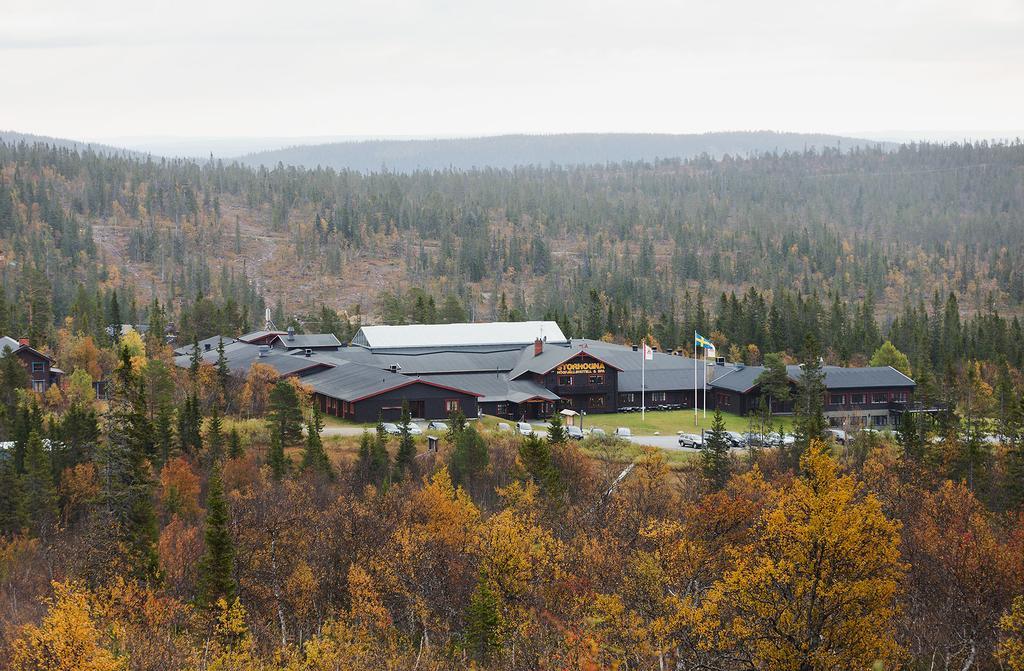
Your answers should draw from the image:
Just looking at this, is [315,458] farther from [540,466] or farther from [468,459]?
[540,466]

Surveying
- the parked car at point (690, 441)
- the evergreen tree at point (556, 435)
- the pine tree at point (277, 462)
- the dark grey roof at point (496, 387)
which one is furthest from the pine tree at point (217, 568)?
the dark grey roof at point (496, 387)

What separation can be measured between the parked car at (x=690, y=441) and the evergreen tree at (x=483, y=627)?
121ft

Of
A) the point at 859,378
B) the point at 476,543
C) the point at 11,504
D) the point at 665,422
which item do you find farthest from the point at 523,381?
the point at 476,543

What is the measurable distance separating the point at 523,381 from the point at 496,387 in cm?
331

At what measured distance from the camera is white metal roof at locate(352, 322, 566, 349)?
99.9 meters

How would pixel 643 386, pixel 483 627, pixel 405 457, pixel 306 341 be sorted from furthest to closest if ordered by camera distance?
pixel 306 341 < pixel 643 386 < pixel 405 457 < pixel 483 627

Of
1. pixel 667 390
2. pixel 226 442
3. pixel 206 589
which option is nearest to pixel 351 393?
pixel 226 442

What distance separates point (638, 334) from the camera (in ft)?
420

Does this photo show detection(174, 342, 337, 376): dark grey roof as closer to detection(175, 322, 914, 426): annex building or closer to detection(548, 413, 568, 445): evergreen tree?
detection(175, 322, 914, 426): annex building

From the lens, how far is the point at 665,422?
270 ft

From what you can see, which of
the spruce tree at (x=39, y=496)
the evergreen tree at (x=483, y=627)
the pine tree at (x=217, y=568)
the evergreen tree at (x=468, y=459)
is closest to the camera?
the evergreen tree at (x=483, y=627)

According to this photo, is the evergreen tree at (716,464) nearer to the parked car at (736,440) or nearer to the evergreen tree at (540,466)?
the evergreen tree at (540,466)

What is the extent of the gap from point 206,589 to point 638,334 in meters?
92.2

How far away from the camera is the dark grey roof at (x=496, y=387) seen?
81750 millimetres
